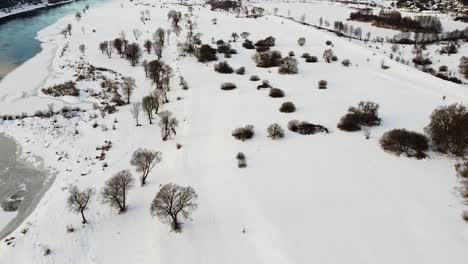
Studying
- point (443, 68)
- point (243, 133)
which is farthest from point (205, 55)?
point (443, 68)

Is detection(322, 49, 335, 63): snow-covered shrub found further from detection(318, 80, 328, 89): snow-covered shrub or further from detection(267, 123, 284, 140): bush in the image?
detection(267, 123, 284, 140): bush

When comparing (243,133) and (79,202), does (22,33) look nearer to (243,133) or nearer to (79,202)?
(243,133)

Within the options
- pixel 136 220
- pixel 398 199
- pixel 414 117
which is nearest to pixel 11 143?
pixel 136 220

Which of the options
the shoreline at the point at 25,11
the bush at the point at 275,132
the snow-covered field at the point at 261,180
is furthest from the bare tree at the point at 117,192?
the shoreline at the point at 25,11

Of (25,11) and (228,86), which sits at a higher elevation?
(25,11)

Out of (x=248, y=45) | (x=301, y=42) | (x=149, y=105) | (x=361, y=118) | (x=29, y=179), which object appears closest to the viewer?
(x=29, y=179)

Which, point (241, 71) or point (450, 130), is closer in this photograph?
point (450, 130)

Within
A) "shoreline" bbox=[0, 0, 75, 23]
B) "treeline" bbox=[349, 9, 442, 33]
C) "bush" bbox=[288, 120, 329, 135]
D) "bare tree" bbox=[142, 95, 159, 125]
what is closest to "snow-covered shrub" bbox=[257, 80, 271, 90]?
"bush" bbox=[288, 120, 329, 135]

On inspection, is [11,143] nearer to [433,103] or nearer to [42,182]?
[42,182]
